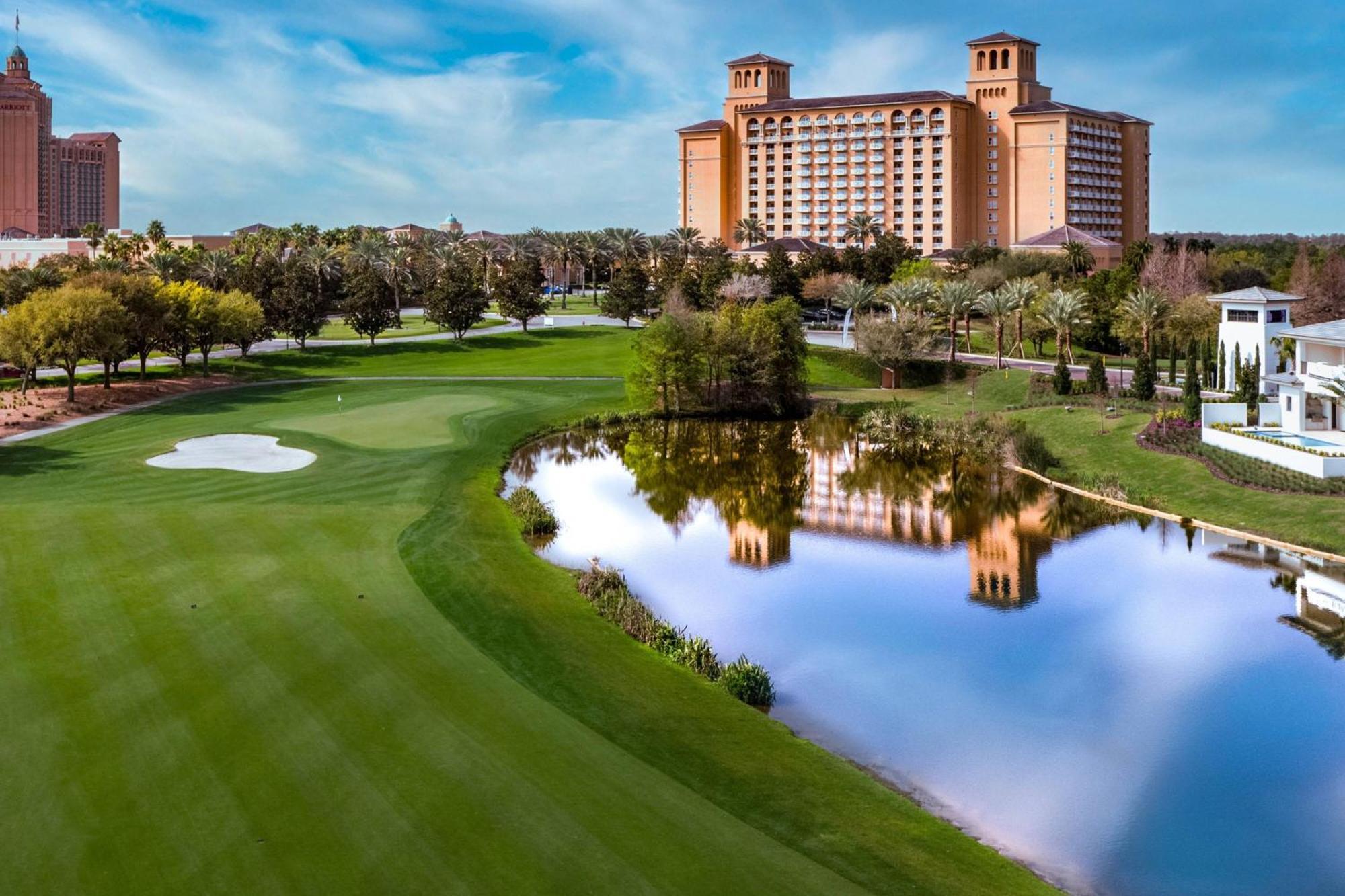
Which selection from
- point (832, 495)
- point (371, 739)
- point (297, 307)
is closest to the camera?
point (371, 739)

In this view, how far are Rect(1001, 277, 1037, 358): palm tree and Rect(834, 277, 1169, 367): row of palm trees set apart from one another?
0.04 metres

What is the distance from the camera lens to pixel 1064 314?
229 ft

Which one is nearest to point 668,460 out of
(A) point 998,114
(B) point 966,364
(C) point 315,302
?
(B) point 966,364

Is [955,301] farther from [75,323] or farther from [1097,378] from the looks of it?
[75,323]

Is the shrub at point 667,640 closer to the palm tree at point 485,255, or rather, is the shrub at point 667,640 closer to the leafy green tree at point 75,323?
the leafy green tree at point 75,323

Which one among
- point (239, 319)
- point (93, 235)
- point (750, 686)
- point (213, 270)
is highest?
point (93, 235)

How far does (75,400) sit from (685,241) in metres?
78.6

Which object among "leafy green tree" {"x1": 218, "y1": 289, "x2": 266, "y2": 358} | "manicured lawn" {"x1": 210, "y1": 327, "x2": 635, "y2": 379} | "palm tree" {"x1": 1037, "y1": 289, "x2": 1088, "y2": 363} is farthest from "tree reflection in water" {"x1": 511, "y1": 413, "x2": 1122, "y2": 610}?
"leafy green tree" {"x1": 218, "y1": 289, "x2": 266, "y2": 358}

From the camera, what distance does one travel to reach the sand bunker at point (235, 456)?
43.1 metres

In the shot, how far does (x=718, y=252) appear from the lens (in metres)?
121

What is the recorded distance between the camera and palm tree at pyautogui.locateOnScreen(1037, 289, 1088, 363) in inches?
2746

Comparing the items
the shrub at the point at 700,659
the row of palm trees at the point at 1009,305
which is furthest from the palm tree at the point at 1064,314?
the shrub at the point at 700,659

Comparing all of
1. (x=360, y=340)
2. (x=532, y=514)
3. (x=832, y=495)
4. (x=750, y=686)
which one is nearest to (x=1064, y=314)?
(x=832, y=495)

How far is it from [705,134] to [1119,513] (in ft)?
423
